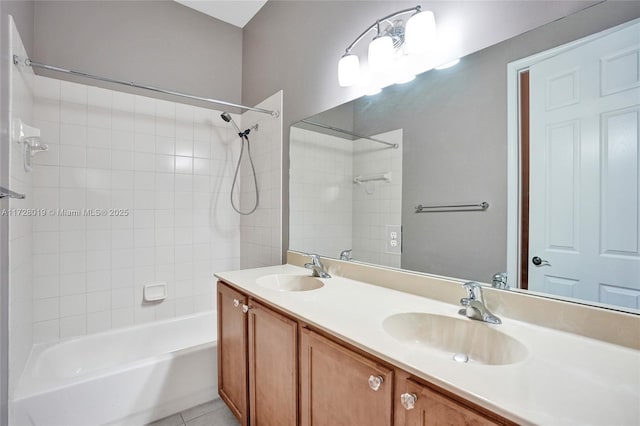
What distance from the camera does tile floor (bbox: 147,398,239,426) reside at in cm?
173

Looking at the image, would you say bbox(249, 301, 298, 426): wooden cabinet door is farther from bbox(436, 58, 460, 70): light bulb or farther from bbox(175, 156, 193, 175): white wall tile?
bbox(175, 156, 193, 175): white wall tile

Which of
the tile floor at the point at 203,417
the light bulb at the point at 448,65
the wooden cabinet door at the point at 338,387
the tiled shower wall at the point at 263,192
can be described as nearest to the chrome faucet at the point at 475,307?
the wooden cabinet door at the point at 338,387

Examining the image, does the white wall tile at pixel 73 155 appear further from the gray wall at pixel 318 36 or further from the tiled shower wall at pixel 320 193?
the tiled shower wall at pixel 320 193

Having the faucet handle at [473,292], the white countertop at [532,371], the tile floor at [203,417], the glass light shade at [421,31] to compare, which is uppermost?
the glass light shade at [421,31]

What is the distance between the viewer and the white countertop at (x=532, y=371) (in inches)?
20.4

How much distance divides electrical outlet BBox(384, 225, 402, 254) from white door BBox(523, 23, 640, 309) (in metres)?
0.53

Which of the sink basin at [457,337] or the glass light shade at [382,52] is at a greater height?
the glass light shade at [382,52]

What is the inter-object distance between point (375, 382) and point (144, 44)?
2844 mm

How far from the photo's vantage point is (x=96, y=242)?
2.13 m

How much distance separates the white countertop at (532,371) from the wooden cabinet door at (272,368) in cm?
15

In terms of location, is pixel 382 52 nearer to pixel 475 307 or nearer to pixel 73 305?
pixel 475 307

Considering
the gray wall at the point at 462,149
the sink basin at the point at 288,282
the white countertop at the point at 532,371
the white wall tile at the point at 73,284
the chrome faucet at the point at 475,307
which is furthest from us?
the white wall tile at the point at 73,284

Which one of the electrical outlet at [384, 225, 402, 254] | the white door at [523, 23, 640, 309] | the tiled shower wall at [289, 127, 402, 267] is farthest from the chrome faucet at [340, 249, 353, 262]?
the white door at [523, 23, 640, 309]

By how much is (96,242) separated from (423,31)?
248 centimetres
